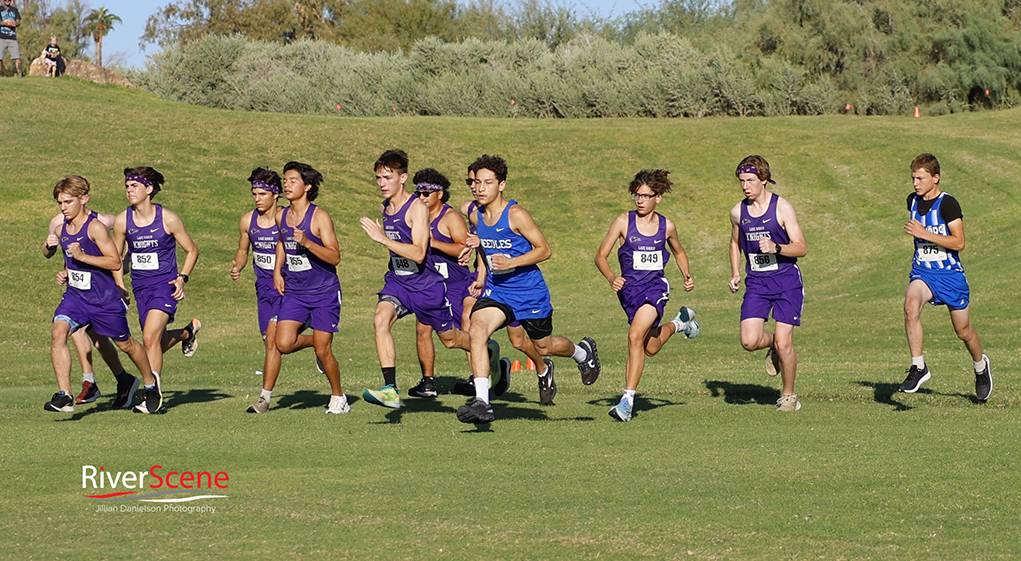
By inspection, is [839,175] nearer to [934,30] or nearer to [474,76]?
[934,30]

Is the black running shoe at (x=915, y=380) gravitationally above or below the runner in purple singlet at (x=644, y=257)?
below

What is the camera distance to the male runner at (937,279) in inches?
417

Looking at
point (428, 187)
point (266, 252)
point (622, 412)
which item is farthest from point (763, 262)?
point (266, 252)

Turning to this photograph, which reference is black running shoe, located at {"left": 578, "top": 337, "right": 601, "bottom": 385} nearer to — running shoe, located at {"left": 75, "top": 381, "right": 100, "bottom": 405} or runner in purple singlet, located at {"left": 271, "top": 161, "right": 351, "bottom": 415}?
runner in purple singlet, located at {"left": 271, "top": 161, "right": 351, "bottom": 415}

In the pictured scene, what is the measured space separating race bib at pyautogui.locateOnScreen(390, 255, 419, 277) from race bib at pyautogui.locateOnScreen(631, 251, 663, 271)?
85.4 inches

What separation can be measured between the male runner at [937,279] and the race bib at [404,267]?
184 inches

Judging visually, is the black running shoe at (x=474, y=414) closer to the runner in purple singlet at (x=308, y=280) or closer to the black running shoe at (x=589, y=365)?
the runner in purple singlet at (x=308, y=280)

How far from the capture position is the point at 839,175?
3791 centimetres

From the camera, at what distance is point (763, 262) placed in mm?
10734

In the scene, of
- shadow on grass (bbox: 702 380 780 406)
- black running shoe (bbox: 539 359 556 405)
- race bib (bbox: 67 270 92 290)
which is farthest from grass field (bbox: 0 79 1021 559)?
race bib (bbox: 67 270 92 290)

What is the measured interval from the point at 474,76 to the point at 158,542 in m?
46.8

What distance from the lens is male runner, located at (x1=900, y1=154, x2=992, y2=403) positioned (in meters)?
10.6

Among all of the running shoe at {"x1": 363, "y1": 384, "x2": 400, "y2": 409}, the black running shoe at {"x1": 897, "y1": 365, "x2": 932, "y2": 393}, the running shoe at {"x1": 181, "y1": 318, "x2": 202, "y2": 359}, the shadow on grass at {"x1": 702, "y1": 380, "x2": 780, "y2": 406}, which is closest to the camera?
the running shoe at {"x1": 363, "y1": 384, "x2": 400, "y2": 409}

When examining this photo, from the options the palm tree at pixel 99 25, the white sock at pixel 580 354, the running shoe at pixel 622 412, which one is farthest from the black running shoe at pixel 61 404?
the palm tree at pixel 99 25
